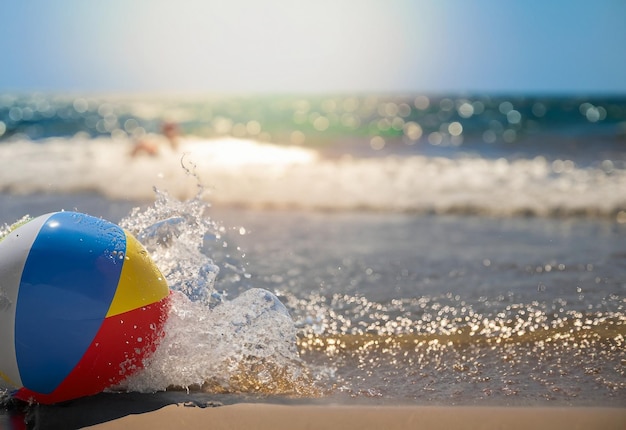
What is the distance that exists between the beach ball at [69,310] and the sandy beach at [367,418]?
0.30 metres

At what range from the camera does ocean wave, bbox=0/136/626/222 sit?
339 inches

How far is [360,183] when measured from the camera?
10797 mm

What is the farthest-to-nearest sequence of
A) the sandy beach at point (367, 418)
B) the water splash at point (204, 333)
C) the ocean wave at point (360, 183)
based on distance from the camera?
the ocean wave at point (360, 183), the water splash at point (204, 333), the sandy beach at point (367, 418)

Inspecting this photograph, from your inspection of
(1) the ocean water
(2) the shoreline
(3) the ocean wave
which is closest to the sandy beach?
(2) the shoreline

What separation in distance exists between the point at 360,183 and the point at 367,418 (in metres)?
8.04

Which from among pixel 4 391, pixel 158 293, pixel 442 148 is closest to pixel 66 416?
pixel 4 391

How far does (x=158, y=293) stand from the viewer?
3.22 metres

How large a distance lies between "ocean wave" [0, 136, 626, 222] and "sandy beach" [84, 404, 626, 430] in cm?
449

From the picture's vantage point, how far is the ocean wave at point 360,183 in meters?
8.60

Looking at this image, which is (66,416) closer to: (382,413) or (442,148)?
(382,413)

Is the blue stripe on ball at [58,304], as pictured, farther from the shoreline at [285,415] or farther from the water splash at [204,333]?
the water splash at [204,333]

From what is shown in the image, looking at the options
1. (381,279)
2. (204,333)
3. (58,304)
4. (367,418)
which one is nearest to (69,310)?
(58,304)

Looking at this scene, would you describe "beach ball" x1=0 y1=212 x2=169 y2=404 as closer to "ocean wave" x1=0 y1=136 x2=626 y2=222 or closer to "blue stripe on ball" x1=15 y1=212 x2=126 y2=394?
"blue stripe on ball" x1=15 y1=212 x2=126 y2=394

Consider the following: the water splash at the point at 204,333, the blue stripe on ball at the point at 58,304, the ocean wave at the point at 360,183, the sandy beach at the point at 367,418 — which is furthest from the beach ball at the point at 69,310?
the ocean wave at the point at 360,183
